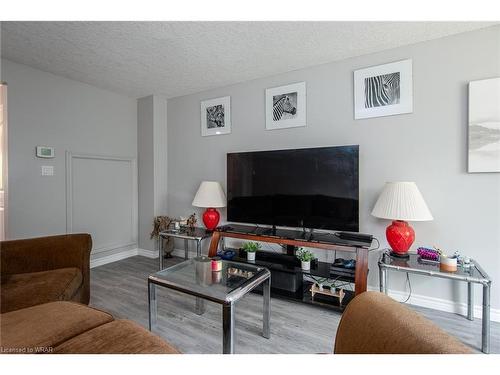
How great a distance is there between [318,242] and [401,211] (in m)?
0.66

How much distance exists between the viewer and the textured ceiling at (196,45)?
6.19 feet

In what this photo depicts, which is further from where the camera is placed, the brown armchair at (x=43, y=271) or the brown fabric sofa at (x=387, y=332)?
the brown armchair at (x=43, y=271)

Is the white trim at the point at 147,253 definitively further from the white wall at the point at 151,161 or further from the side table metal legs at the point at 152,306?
the side table metal legs at the point at 152,306

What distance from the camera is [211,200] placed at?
277 centimetres

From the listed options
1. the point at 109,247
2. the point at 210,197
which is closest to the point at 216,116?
the point at 210,197

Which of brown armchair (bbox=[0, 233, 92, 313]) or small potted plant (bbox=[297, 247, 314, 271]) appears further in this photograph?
small potted plant (bbox=[297, 247, 314, 271])

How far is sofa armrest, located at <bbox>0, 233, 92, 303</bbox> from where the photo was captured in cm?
175

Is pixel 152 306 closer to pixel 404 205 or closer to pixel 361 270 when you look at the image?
pixel 361 270

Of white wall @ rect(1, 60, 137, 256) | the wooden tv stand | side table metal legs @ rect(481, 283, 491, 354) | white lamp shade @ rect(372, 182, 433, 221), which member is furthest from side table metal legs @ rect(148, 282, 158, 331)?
side table metal legs @ rect(481, 283, 491, 354)

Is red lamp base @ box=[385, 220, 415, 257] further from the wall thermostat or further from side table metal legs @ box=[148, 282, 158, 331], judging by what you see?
the wall thermostat

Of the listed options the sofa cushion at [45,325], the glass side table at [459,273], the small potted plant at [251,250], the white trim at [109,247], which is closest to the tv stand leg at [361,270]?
the glass side table at [459,273]

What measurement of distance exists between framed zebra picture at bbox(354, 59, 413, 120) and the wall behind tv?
52mm

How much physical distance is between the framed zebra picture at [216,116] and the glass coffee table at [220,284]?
1.73 meters
